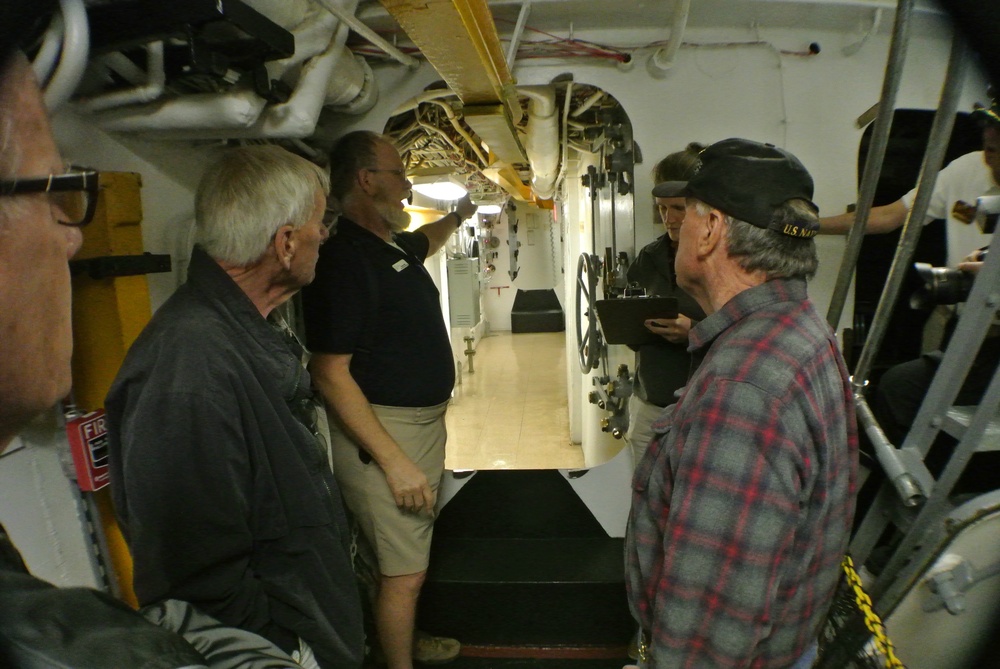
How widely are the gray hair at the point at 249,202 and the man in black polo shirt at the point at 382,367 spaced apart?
0.42m

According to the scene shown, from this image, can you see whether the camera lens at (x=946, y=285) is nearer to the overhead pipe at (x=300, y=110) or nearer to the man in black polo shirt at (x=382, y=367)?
the man in black polo shirt at (x=382, y=367)

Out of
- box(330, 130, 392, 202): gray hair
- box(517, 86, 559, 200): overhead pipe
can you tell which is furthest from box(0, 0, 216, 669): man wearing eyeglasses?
box(517, 86, 559, 200): overhead pipe

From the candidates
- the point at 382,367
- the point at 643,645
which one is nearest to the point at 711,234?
the point at 643,645

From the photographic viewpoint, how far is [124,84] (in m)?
1.17

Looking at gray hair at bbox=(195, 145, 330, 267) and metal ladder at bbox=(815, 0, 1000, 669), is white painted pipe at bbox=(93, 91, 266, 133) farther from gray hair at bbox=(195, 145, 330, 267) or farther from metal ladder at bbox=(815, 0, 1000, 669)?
metal ladder at bbox=(815, 0, 1000, 669)

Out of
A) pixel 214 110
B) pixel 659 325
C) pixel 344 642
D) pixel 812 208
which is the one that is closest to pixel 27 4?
pixel 214 110

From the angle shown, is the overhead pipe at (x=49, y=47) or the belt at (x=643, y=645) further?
the belt at (x=643, y=645)

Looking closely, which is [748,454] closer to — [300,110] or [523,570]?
[300,110]

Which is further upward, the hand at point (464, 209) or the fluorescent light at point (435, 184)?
the fluorescent light at point (435, 184)

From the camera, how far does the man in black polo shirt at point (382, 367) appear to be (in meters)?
1.58

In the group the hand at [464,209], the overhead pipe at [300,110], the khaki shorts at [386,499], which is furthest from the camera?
the hand at [464,209]

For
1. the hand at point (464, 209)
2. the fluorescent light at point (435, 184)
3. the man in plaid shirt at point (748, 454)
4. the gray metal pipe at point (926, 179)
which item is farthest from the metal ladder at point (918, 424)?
the fluorescent light at point (435, 184)

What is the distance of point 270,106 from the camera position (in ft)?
4.66

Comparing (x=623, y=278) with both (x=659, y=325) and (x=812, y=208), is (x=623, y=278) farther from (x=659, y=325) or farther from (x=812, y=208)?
(x=812, y=208)
